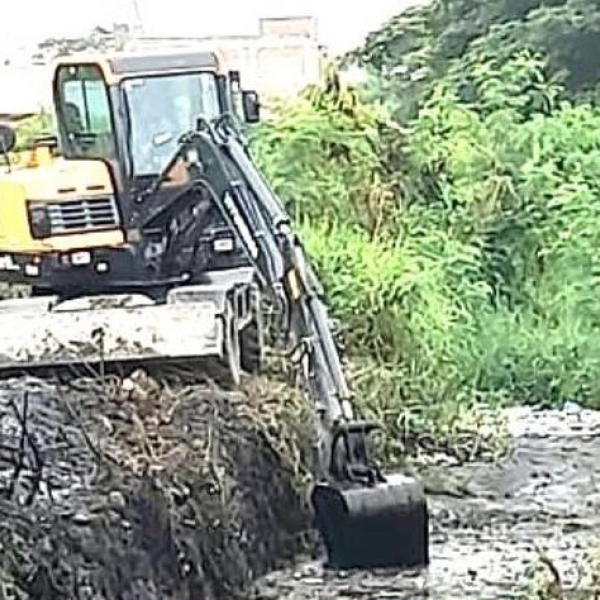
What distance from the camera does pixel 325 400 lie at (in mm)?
9812

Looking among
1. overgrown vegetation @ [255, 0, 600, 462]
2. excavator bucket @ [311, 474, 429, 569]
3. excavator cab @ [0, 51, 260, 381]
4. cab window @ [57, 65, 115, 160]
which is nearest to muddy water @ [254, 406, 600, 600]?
excavator bucket @ [311, 474, 429, 569]

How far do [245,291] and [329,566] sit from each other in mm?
2548

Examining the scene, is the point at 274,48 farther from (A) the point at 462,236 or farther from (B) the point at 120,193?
Answer: (B) the point at 120,193

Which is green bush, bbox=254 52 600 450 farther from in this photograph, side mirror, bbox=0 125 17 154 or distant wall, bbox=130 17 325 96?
distant wall, bbox=130 17 325 96

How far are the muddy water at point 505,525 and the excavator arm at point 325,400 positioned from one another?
0.14 meters

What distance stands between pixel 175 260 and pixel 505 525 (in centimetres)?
327

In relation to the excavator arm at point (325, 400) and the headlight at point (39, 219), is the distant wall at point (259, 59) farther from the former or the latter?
the excavator arm at point (325, 400)

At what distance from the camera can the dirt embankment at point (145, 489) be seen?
297 inches

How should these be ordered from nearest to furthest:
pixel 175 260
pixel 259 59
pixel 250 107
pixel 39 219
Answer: pixel 175 260 < pixel 39 219 < pixel 250 107 < pixel 259 59

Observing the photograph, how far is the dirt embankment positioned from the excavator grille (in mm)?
3123

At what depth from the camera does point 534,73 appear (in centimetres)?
1998

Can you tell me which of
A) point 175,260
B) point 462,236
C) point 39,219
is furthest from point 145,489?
point 462,236

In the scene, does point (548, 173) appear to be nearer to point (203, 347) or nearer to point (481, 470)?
point (481, 470)

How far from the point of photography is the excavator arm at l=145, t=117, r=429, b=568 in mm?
9344
